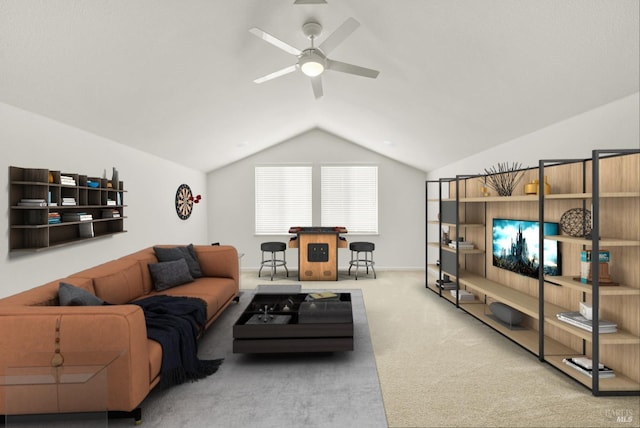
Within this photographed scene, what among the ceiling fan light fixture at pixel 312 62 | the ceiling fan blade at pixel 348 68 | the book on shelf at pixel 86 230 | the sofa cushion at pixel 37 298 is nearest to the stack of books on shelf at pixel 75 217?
the book on shelf at pixel 86 230

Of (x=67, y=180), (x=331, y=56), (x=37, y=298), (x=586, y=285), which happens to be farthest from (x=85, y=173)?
(x=586, y=285)

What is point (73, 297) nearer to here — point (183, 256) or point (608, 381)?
point (183, 256)

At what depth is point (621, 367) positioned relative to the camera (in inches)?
112

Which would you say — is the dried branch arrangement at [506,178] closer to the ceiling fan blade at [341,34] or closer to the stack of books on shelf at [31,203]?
the ceiling fan blade at [341,34]

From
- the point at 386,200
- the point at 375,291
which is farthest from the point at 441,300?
the point at 386,200

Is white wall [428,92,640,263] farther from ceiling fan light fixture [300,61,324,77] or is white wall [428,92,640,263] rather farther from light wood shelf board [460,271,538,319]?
ceiling fan light fixture [300,61,324,77]

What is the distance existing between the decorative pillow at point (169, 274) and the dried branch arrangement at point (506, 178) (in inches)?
159

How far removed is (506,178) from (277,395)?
357 centimetres

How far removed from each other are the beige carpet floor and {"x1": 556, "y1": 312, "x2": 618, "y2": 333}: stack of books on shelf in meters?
0.47

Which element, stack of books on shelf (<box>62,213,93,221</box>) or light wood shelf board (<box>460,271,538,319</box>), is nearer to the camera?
light wood shelf board (<box>460,271,538,319</box>)

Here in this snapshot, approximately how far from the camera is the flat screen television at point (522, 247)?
355cm

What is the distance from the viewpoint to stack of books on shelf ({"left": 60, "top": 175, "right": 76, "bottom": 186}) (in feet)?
11.7

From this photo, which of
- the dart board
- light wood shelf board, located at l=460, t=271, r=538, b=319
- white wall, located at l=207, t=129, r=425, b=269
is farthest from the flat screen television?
the dart board

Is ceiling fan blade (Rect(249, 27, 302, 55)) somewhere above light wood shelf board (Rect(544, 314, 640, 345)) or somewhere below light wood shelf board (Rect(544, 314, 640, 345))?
above
